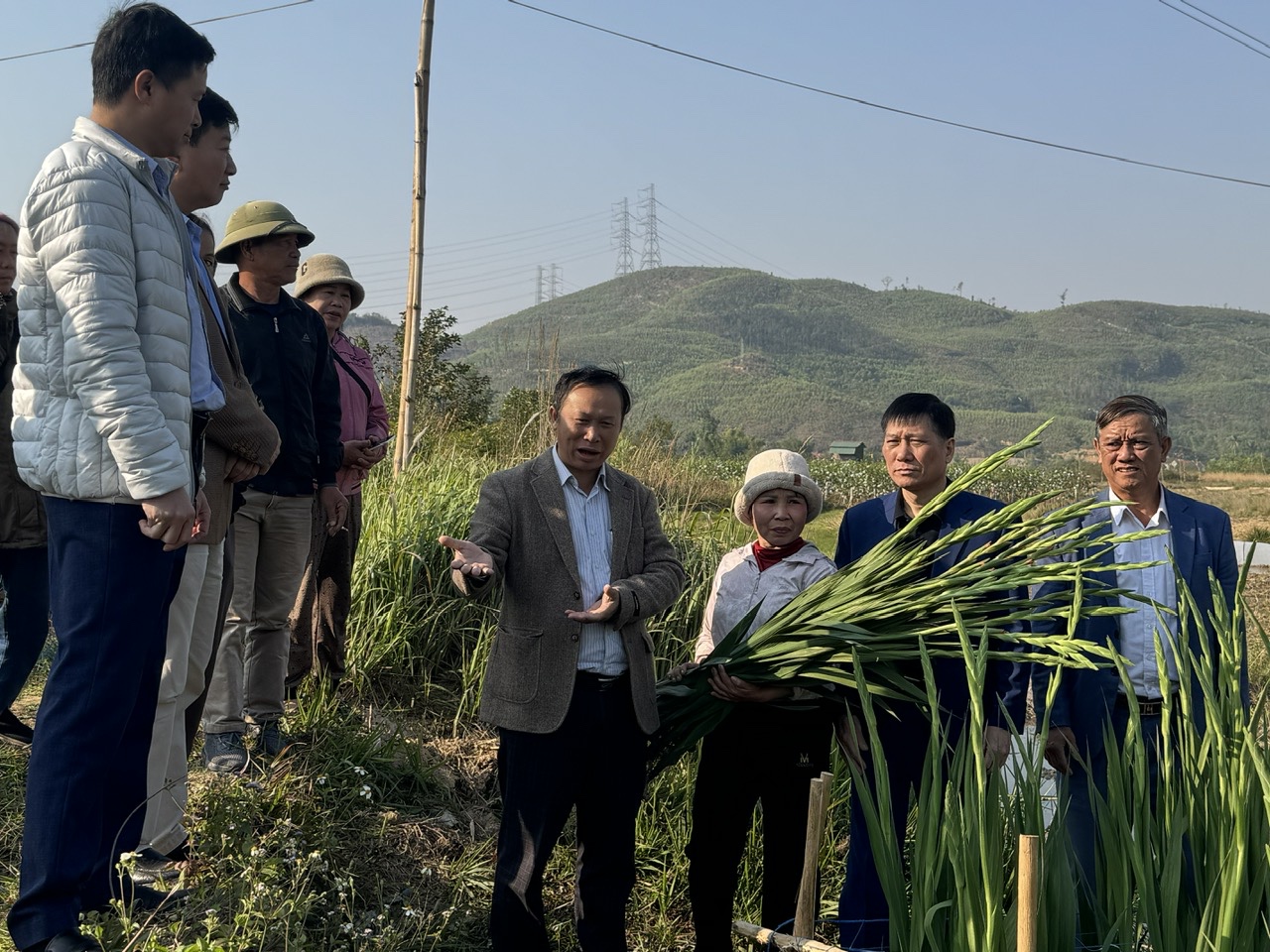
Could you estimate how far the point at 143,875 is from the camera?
286cm

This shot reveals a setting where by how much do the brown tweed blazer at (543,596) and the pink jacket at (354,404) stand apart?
1515 millimetres

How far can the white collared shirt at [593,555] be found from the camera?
3.04 m

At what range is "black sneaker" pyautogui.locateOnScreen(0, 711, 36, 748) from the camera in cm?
398

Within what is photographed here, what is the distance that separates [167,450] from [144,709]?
67 centimetres

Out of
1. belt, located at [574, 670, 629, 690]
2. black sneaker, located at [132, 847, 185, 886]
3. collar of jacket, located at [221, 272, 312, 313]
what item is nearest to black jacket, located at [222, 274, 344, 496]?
collar of jacket, located at [221, 272, 312, 313]

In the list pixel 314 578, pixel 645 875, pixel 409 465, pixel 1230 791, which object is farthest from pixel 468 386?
pixel 1230 791

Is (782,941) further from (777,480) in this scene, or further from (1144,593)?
(1144,593)

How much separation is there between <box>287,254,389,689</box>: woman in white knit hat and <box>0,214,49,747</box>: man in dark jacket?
36.1 inches

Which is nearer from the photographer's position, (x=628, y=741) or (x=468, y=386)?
(x=628, y=741)

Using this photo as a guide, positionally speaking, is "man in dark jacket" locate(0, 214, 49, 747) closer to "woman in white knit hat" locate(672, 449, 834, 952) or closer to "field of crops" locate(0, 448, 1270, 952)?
"field of crops" locate(0, 448, 1270, 952)

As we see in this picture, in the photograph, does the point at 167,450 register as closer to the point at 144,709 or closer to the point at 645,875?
the point at 144,709

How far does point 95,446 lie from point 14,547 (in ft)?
5.47

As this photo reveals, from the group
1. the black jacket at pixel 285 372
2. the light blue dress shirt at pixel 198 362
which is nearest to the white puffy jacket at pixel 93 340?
the light blue dress shirt at pixel 198 362

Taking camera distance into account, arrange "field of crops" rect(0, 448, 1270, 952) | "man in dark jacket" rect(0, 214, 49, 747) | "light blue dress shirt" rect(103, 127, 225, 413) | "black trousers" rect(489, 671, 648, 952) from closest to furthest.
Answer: "field of crops" rect(0, 448, 1270, 952) → "light blue dress shirt" rect(103, 127, 225, 413) → "black trousers" rect(489, 671, 648, 952) → "man in dark jacket" rect(0, 214, 49, 747)
